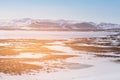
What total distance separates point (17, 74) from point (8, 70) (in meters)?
1.88

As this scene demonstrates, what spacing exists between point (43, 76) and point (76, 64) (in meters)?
6.45

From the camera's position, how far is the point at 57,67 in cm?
2422

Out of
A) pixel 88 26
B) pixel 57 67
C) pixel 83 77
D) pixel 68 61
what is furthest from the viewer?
pixel 88 26

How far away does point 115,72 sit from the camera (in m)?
22.0

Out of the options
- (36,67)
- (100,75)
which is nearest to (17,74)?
(36,67)

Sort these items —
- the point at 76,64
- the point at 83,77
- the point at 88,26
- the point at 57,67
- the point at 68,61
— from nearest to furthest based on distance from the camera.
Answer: the point at 83,77 < the point at 57,67 < the point at 76,64 < the point at 68,61 < the point at 88,26

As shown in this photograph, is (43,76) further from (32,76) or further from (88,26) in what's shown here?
(88,26)

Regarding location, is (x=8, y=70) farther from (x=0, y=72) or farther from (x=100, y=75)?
(x=100, y=75)

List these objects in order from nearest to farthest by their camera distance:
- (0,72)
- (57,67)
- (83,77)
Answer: (83,77) → (0,72) → (57,67)

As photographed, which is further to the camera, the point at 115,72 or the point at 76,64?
the point at 76,64

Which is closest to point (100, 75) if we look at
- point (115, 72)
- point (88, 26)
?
Answer: point (115, 72)

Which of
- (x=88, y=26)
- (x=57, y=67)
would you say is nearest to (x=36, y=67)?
(x=57, y=67)

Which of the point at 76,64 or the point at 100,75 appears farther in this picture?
the point at 76,64

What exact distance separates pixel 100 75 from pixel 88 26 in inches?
6338
